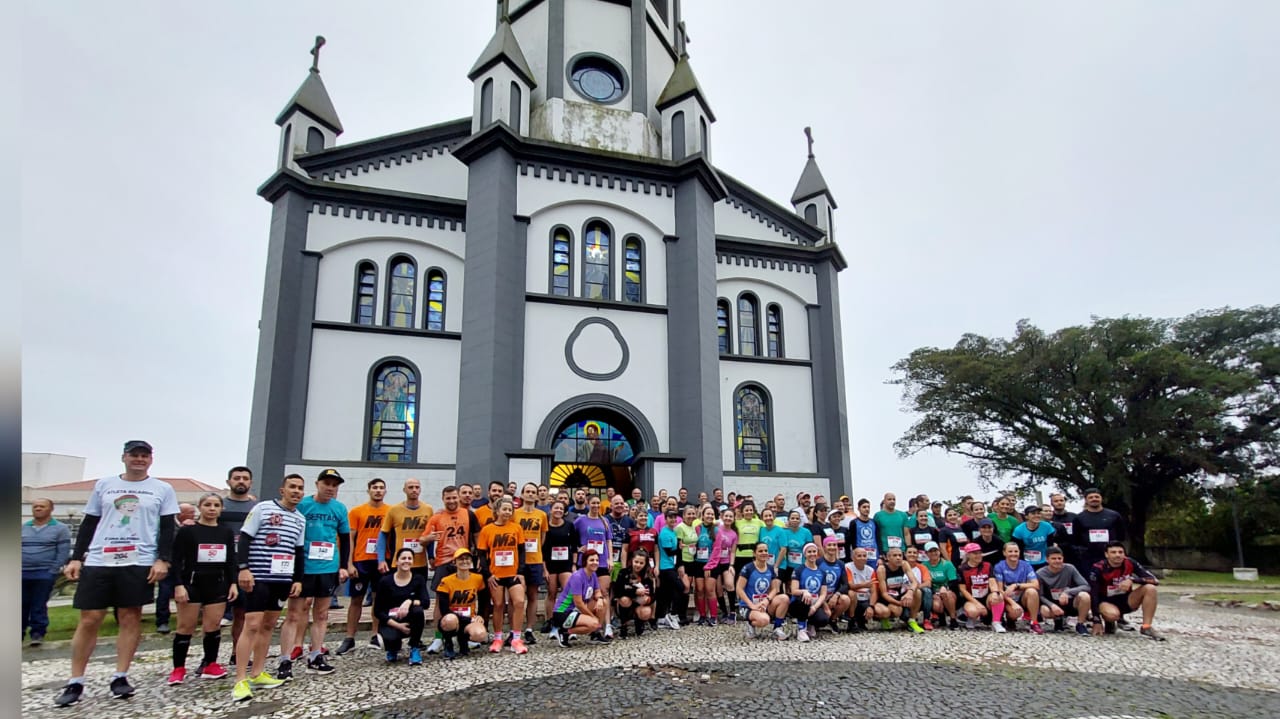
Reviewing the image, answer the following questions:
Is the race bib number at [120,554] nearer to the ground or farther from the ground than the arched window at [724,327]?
nearer to the ground

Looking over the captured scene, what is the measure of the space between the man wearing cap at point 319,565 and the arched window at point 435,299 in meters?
10.5

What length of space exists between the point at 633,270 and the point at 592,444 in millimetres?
4233

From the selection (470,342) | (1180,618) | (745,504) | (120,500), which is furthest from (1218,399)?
(120,500)

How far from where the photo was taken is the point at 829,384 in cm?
1931

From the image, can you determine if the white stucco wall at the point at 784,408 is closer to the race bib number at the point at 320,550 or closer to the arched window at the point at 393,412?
the arched window at the point at 393,412

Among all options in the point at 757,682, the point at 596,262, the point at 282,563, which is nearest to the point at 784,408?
the point at 596,262

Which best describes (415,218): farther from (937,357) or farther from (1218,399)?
(1218,399)

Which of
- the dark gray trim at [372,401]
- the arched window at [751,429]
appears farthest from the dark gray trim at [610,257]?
the arched window at [751,429]

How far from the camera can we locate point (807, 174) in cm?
2225

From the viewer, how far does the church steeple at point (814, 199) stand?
70.4 ft

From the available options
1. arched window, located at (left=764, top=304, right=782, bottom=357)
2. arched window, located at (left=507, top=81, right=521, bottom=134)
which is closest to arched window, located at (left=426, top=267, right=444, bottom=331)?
arched window, located at (left=507, top=81, right=521, bottom=134)

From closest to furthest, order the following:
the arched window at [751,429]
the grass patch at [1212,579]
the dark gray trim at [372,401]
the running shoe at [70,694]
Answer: the running shoe at [70,694], the dark gray trim at [372,401], the arched window at [751,429], the grass patch at [1212,579]

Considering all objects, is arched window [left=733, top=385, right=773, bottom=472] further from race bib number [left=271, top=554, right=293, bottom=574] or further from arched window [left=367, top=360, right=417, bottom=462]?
race bib number [left=271, top=554, right=293, bottom=574]

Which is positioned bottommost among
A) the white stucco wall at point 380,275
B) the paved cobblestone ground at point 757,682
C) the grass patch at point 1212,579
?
the grass patch at point 1212,579
